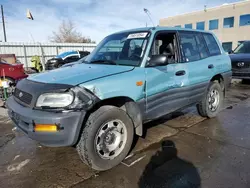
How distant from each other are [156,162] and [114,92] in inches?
47.2

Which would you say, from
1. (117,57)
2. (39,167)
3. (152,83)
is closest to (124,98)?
(152,83)

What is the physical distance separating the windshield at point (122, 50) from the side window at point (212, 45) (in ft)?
6.18

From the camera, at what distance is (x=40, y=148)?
352 centimetres

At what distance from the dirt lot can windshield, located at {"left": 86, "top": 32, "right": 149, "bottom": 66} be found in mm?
1451

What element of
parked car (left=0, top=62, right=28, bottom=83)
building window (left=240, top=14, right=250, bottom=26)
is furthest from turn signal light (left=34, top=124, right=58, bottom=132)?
building window (left=240, top=14, right=250, bottom=26)

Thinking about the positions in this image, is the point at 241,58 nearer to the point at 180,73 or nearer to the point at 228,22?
the point at 180,73

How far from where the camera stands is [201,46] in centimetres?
432

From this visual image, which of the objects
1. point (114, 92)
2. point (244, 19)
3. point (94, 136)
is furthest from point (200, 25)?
point (94, 136)

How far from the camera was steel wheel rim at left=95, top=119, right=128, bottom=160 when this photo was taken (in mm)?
2707

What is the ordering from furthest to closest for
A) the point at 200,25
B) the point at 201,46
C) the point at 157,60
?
the point at 200,25, the point at 201,46, the point at 157,60

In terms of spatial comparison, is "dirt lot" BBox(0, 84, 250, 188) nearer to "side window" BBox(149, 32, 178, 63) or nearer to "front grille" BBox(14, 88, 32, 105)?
"front grille" BBox(14, 88, 32, 105)

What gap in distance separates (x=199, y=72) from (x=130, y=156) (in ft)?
7.06

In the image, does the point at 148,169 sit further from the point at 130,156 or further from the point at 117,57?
the point at 117,57

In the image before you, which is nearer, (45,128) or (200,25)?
(45,128)
